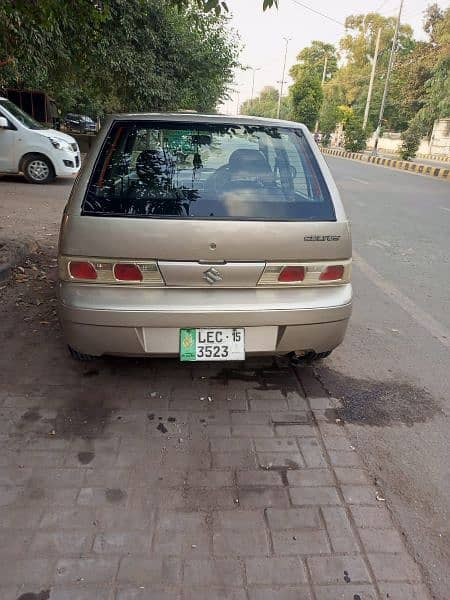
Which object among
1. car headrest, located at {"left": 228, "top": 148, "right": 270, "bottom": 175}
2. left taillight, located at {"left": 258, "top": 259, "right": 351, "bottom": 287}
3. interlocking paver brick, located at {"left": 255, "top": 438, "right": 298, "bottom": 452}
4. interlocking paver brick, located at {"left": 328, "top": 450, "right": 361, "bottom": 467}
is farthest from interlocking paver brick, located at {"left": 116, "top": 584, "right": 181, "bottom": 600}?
car headrest, located at {"left": 228, "top": 148, "right": 270, "bottom": 175}

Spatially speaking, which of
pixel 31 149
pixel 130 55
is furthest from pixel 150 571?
pixel 130 55

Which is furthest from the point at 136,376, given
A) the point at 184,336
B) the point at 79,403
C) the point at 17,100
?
the point at 17,100

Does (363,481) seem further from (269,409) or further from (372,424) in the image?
(269,409)

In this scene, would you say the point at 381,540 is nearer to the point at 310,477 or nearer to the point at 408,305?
the point at 310,477

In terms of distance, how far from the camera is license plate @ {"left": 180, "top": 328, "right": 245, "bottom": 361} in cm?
283

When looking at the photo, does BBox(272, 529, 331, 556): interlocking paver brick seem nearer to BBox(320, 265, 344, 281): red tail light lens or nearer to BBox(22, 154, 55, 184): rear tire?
BBox(320, 265, 344, 281): red tail light lens

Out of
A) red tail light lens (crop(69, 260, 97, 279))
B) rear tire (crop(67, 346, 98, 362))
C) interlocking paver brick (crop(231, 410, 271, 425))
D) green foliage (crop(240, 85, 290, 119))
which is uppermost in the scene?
green foliage (crop(240, 85, 290, 119))

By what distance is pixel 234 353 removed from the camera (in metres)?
2.90

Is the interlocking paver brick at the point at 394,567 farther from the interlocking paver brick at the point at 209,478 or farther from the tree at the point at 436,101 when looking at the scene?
the tree at the point at 436,101

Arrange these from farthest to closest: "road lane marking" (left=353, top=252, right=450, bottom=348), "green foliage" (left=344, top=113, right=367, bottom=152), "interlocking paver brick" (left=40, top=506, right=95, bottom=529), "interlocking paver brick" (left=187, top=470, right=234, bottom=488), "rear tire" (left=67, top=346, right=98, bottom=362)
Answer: "green foliage" (left=344, top=113, right=367, bottom=152) < "road lane marking" (left=353, top=252, right=450, bottom=348) < "rear tire" (left=67, top=346, right=98, bottom=362) < "interlocking paver brick" (left=187, top=470, right=234, bottom=488) < "interlocking paver brick" (left=40, top=506, right=95, bottom=529)

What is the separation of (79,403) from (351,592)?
1.83m

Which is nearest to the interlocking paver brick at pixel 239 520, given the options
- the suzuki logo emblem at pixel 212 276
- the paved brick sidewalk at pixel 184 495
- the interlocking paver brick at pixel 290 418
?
the paved brick sidewalk at pixel 184 495

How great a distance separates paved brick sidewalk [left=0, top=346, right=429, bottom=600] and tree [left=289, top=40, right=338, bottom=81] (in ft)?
280

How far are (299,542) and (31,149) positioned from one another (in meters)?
10.4
